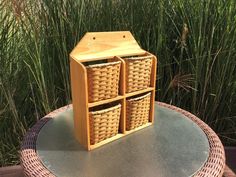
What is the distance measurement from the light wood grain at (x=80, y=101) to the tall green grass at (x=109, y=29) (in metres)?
0.54

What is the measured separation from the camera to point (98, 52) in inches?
44.8

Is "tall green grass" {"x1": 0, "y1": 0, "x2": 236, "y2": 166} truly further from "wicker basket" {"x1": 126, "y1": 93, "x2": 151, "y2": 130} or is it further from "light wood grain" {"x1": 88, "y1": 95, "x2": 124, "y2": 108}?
"light wood grain" {"x1": 88, "y1": 95, "x2": 124, "y2": 108}

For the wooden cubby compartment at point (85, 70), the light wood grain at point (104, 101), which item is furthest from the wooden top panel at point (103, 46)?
the light wood grain at point (104, 101)

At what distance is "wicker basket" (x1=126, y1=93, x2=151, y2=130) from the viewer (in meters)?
1.21

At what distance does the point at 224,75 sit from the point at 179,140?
0.78 meters

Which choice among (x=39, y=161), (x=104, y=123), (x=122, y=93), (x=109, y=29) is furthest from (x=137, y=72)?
(x=109, y=29)

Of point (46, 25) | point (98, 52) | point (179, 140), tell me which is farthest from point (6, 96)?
point (179, 140)

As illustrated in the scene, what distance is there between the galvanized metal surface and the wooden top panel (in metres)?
0.32

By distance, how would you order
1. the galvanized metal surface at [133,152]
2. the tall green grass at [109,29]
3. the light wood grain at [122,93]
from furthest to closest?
the tall green grass at [109,29] → the light wood grain at [122,93] → the galvanized metal surface at [133,152]

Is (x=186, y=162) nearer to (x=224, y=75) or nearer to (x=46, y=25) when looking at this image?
(x=224, y=75)

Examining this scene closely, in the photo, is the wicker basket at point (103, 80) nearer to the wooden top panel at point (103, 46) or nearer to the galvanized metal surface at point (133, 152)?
the wooden top panel at point (103, 46)

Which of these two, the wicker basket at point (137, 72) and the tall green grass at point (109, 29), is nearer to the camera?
the wicker basket at point (137, 72)

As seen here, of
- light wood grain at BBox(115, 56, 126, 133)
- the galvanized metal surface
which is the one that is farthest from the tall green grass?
light wood grain at BBox(115, 56, 126, 133)

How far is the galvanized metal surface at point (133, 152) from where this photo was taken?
100 centimetres
